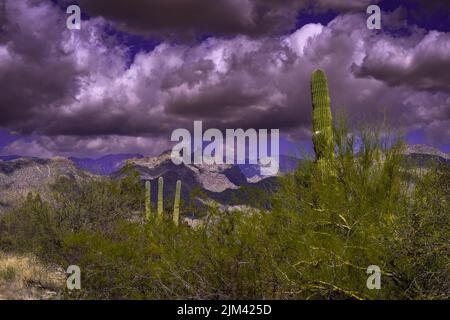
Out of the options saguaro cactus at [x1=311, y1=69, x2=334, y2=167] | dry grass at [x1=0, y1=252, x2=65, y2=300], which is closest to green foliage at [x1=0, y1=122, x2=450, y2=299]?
saguaro cactus at [x1=311, y1=69, x2=334, y2=167]

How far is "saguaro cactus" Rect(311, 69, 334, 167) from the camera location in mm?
9156

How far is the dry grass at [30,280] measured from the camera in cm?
803

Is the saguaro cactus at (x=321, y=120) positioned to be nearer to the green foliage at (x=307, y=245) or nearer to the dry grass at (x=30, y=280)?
the green foliage at (x=307, y=245)

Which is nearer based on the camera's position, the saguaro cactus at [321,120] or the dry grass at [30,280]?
the dry grass at [30,280]

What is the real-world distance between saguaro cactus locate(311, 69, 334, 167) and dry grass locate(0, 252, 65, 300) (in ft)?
18.1

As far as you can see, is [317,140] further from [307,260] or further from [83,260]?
[83,260]

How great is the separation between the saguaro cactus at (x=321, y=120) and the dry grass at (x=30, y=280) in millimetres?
5519

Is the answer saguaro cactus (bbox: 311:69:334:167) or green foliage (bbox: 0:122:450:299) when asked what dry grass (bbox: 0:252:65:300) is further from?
saguaro cactus (bbox: 311:69:334:167)

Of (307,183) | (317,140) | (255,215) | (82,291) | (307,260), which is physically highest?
(317,140)

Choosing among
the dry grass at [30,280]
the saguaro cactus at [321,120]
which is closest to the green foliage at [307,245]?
the saguaro cactus at [321,120]

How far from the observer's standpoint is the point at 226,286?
23.4 feet

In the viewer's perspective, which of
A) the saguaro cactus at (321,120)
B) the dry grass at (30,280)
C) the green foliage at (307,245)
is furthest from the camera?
the saguaro cactus at (321,120)

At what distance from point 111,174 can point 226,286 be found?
1178cm
